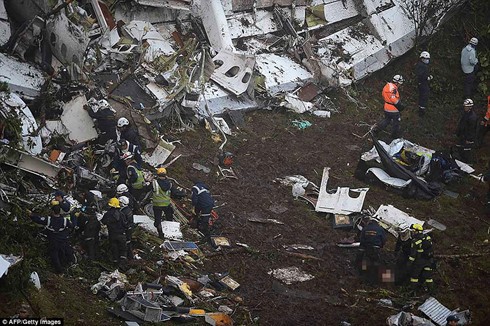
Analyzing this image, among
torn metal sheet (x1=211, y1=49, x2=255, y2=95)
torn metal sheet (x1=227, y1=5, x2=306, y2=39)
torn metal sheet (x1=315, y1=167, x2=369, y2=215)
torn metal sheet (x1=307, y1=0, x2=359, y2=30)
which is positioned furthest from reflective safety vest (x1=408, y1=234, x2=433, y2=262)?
torn metal sheet (x1=307, y1=0, x2=359, y2=30)

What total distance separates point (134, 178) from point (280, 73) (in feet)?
18.1

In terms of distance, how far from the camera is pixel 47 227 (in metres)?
10.3

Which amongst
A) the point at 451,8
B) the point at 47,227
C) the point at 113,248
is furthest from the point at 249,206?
the point at 451,8

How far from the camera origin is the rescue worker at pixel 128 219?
10.8 meters

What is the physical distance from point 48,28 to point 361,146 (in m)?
6.29

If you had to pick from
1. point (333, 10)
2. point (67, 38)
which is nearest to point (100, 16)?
point (67, 38)

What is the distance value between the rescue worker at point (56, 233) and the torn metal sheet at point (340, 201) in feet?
14.6

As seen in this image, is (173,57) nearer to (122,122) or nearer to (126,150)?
(122,122)

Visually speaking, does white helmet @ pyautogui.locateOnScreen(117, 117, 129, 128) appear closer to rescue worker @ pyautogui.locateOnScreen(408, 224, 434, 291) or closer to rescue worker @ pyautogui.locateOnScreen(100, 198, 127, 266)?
rescue worker @ pyautogui.locateOnScreen(100, 198, 127, 266)

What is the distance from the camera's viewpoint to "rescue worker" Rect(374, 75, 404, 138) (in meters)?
15.0

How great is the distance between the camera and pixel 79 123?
1338 cm

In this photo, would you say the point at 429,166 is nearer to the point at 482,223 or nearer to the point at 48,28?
the point at 482,223

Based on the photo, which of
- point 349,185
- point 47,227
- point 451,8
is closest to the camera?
point 47,227

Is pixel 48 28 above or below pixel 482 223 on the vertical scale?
above
